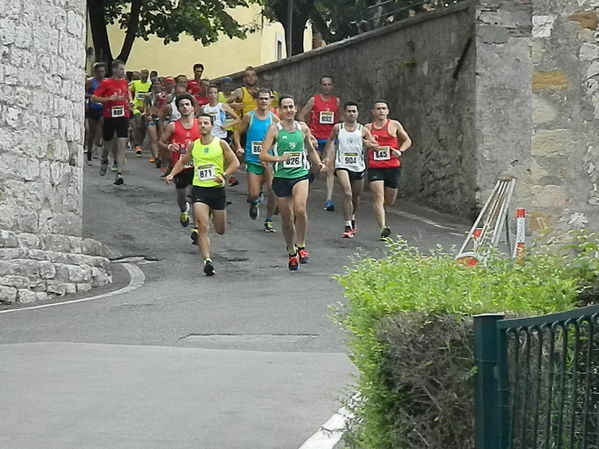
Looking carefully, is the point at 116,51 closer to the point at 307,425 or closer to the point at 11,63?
the point at 11,63

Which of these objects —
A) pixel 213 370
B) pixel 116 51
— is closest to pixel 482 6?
pixel 213 370

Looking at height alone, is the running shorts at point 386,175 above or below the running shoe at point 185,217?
above

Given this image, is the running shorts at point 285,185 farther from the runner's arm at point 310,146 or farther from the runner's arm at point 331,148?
the runner's arm at point 331,148

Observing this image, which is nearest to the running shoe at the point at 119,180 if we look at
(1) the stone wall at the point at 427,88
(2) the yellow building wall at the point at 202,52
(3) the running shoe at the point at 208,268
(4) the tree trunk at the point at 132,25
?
(1) the stone wall at the point at 427,88

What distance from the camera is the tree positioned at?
3359 cm

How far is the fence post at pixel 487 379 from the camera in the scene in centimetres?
464

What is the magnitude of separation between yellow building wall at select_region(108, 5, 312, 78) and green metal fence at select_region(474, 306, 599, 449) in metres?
42.3

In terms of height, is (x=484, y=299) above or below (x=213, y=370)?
above

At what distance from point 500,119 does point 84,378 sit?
13.1 metres

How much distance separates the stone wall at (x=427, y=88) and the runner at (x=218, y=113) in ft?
9.92

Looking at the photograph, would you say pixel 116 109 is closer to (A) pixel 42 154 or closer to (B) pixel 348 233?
(B) pixel 348 233

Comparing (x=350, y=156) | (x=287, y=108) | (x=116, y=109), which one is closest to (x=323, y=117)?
(x=350, y=156)

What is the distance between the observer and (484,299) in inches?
205

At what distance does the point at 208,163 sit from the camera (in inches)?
627
